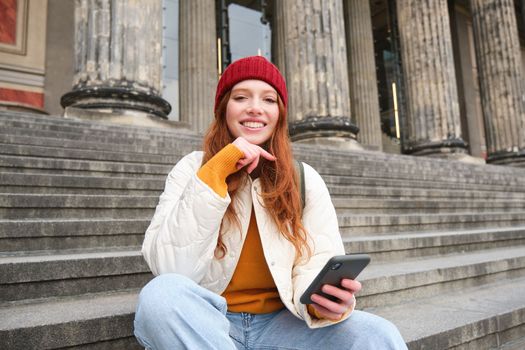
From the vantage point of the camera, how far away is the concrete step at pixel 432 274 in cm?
255

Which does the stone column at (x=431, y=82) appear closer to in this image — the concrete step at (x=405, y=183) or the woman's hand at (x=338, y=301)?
the concrete step at (x=405, y=183)

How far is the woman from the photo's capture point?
3.58 ft

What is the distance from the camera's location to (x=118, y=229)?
2.63 m

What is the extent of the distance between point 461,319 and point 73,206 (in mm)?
2508

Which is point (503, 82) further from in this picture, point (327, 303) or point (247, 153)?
point (327, 303)

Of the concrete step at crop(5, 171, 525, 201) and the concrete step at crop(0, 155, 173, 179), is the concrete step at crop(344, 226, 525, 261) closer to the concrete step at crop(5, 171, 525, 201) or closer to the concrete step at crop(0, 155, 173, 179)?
the concrete step at crop(5, 171, 525, 201)

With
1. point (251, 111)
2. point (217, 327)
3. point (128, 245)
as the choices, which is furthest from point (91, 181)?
point (217, 327)

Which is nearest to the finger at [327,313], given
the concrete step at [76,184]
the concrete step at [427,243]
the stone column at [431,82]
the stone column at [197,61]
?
the concrete step at [427,243]

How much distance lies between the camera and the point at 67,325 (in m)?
1.54

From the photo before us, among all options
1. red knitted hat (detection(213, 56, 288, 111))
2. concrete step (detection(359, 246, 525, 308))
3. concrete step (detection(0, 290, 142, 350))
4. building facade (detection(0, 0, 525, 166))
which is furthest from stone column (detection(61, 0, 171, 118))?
red knitted hat (detection(213, 56, 288, 111))

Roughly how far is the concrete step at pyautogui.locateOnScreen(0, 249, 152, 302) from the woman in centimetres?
89

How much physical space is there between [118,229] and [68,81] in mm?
9336

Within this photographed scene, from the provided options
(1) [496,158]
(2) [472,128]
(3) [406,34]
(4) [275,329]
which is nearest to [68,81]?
(3) [406,34]

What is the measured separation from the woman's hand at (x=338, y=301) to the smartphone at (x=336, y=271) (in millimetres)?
→ 14
